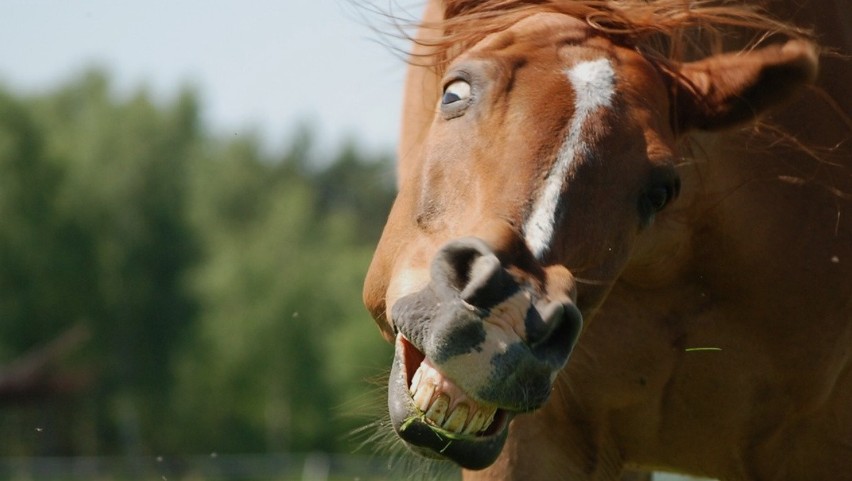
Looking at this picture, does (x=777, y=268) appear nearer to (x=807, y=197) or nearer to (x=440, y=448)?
(x=807, y=197)

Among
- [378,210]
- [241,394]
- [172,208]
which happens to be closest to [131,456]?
[241,394]

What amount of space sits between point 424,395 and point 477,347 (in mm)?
276

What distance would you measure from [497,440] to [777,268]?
1.51m

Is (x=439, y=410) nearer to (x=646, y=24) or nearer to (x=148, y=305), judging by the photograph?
(x=646, y=24)

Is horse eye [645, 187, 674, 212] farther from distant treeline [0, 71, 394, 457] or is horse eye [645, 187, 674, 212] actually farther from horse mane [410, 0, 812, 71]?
distant treeline [0, 71, 394, 457]

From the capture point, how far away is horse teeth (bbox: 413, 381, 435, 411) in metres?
3.31

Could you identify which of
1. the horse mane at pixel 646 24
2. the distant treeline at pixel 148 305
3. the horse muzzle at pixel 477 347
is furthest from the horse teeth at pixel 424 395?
the distant treeline at pixel 148 305

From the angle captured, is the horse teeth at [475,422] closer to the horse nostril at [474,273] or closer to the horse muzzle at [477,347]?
the horse muzzle at [477,347]

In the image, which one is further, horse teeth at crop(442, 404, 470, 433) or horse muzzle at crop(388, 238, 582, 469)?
horse teeth at crop(442, 404, 470, 433)

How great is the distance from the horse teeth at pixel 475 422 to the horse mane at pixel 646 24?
1289 millimetres

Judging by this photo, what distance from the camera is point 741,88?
3963mm

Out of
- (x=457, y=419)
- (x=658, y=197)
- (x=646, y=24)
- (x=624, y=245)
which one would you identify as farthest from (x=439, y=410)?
(x=646, y=24)

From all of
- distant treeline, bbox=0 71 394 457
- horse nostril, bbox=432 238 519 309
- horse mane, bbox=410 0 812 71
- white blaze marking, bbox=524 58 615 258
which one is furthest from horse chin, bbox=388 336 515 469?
distant treeline, bbox=0 71 394 457

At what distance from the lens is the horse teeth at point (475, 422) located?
3285 millimetres
